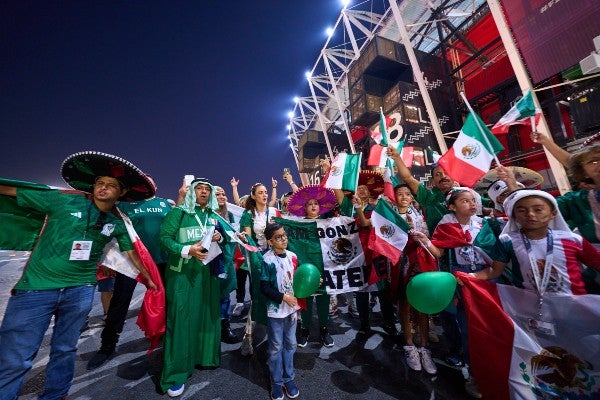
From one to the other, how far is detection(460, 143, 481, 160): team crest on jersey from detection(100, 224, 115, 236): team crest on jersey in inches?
186

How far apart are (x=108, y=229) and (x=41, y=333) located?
982 mm

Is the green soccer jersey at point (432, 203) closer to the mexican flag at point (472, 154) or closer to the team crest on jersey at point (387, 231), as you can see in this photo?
the team crest on jersey at point (387, 231)

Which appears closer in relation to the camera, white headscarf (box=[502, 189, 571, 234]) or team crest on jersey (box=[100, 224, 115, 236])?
white headscarf (box=[502, 189, 571, 234])

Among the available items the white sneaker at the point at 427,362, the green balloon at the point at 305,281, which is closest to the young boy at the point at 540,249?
the white sneaker at the point at 427,362

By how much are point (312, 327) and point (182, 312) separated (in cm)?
228

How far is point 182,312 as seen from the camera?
109 inches

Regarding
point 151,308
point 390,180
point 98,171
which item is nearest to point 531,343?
point 390,180

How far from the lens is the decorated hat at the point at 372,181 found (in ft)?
14.6

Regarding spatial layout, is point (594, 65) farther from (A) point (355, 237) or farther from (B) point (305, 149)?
(B) point (305, 149)

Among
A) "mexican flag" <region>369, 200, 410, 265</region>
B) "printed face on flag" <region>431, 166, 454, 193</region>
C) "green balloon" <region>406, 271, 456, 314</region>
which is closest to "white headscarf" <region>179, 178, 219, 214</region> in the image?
"mexican flag" <region>369, 200, 410, 265</region>

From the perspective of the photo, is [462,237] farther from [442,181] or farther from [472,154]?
[472,154]

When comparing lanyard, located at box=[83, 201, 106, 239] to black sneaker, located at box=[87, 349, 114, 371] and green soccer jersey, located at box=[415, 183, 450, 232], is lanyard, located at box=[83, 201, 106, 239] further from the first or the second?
green soccer jersey, located at box=[415, 183, 450, 232]

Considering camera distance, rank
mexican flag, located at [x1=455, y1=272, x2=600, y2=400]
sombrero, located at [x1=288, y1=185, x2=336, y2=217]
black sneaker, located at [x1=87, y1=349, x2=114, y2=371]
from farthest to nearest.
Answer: sombrero, located at [x1=288, y1=185, x2=336, y2=217]
black sneaker, located at [x1=87, y1=349, x2=114, y2=371]
mexican flag, located at [x1=455, y1=272, x2=600, y2=400]

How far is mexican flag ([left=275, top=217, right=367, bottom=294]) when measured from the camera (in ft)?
12.1
